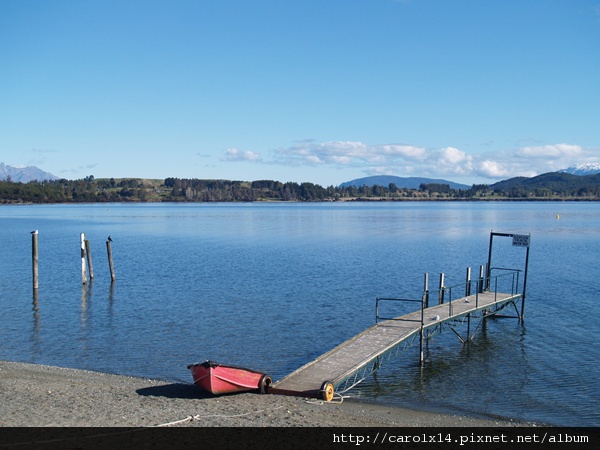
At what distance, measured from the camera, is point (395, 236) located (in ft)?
260

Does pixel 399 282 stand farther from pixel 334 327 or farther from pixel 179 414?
pixel 179 414

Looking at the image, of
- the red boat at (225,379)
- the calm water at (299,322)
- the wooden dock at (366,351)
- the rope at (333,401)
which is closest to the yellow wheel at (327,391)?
the wooden dock at (366,351)

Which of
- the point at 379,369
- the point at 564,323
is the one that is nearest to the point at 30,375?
the point at 379,369

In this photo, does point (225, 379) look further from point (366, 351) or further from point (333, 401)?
point (366, 351)

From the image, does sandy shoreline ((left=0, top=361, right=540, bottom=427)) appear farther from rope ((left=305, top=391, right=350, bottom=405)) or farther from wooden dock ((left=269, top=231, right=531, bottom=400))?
wooden dock ((left=269, top=231, right=531, bottom=400))

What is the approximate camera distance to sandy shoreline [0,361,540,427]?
45.8 ft

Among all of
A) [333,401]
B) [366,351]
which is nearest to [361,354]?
[366,351]

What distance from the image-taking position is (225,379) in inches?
629

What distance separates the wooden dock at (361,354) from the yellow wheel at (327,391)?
0.04 meters

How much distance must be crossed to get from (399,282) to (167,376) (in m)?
22.1

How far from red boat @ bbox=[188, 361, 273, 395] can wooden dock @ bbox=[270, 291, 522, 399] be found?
0.55 metres

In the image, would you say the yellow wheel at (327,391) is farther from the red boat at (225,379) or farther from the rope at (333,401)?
the red boat at (225,379)

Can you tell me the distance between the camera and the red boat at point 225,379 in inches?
625
